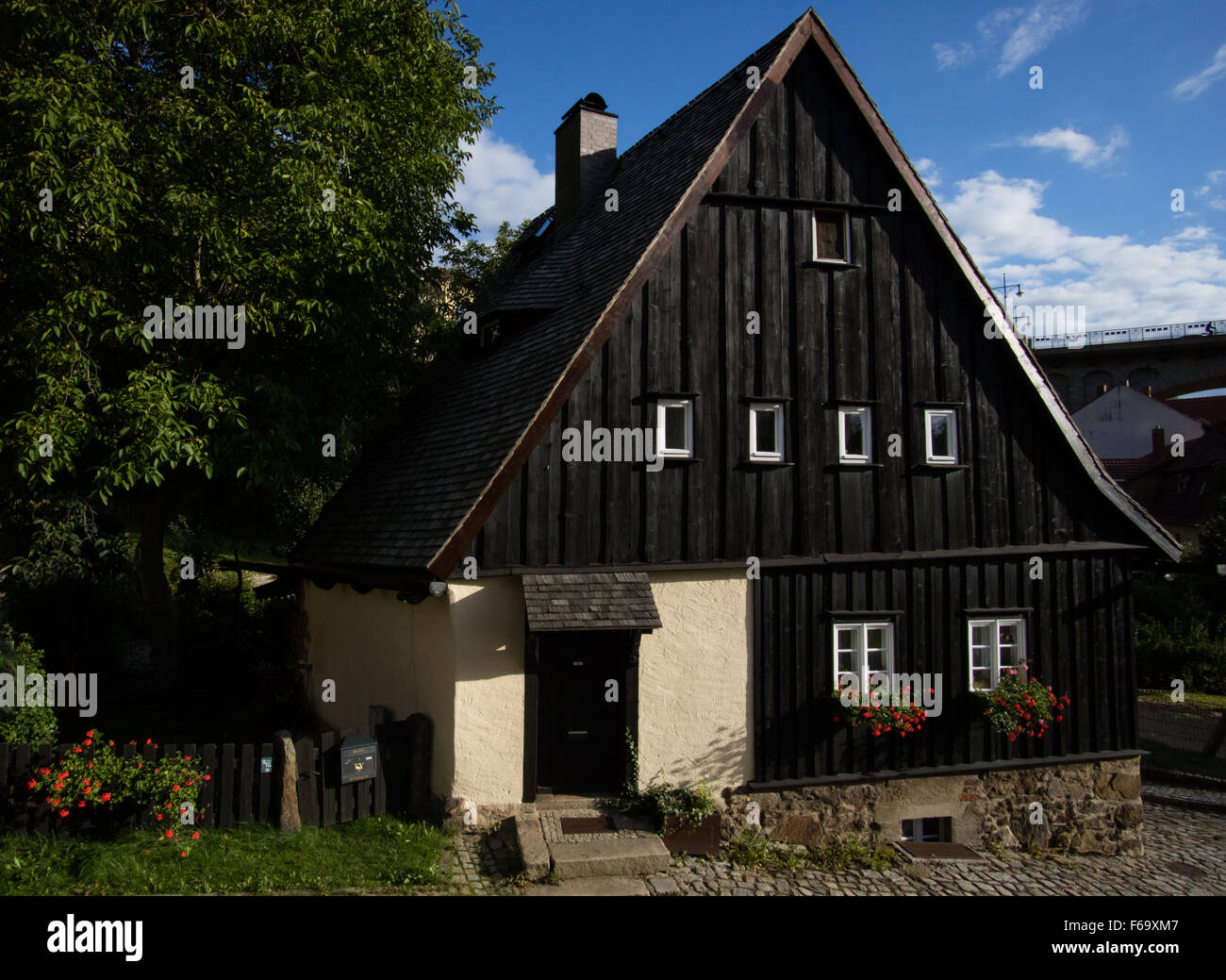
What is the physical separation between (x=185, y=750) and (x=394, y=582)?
2.70 meters

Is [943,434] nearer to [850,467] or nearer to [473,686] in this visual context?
[850,467]

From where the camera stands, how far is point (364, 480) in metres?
13.4

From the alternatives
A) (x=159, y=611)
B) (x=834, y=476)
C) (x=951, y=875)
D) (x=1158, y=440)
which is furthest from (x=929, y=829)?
(x=1158, y=440)

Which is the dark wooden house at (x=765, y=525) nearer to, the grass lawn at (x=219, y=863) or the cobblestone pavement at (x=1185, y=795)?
the grass lawn at (x=219, y=863)

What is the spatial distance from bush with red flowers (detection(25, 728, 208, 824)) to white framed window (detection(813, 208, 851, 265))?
990 centimetres

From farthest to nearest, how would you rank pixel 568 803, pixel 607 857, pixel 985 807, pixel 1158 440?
pixel 1158 440, pixel 985 807, pixel 568 803, pixel 607 857

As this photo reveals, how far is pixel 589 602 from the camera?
30.4 feet

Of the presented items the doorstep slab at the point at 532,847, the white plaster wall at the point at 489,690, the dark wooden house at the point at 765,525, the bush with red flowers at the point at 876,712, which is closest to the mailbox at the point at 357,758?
the dark wooden house at the point at 765,525

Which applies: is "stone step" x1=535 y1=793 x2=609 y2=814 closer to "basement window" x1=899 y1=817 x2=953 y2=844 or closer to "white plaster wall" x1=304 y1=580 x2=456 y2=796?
"white plaster wall" x1=304 y1=580 x2=456 y2=796

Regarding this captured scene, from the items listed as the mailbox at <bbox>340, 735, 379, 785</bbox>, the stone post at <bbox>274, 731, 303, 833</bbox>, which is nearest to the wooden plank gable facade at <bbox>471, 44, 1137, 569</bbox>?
the mailbox at <bbox>340, 735, 379, 785</bbox>

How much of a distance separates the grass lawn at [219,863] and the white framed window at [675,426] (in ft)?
17.0

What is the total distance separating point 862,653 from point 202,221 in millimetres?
10262

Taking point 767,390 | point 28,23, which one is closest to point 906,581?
point 767,390

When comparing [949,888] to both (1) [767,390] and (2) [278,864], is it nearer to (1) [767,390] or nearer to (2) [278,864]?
(1) [767,390]
